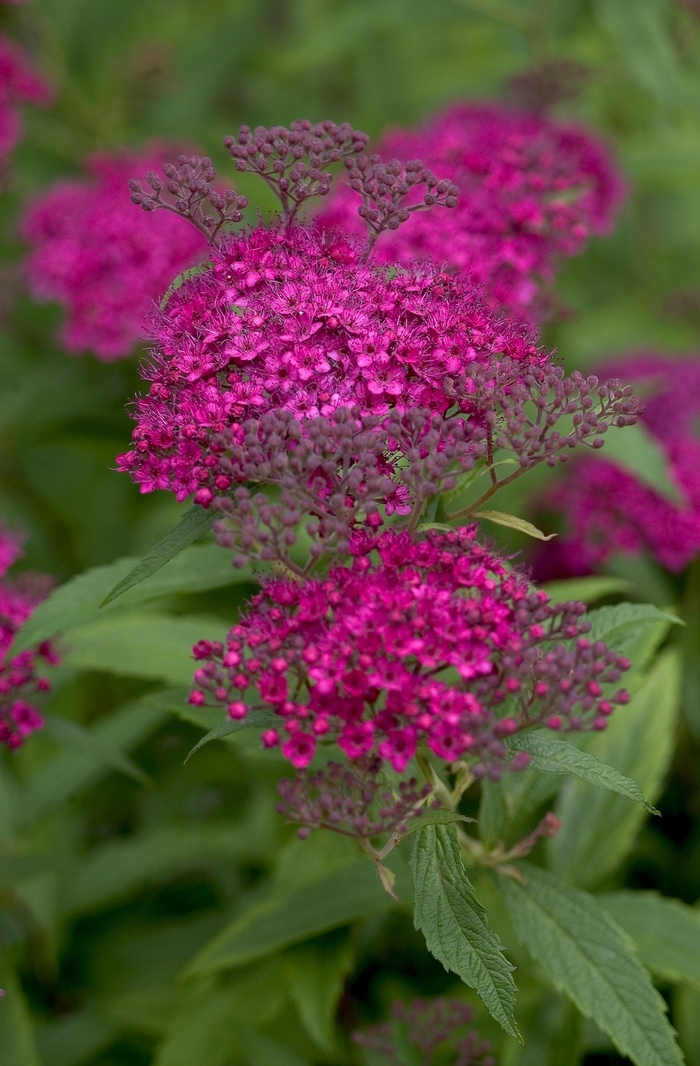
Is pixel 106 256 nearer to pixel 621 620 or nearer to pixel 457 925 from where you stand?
pixel 621 620

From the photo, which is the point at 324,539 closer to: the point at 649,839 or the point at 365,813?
the point at 365,813

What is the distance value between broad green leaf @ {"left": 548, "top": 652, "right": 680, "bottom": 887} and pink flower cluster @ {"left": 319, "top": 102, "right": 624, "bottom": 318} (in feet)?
3.14

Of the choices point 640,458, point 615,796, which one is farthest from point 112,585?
point 640,458

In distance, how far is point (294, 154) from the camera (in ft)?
6.18

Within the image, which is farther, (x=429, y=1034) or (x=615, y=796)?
(x=615, y=796)

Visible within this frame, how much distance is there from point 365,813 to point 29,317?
307 cm

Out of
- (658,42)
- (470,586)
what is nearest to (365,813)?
(470,586)

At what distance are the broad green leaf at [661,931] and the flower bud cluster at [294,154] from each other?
1.46 m

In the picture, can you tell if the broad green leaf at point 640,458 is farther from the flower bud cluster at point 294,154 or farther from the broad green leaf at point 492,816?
the flower bud cluster at point 294,154

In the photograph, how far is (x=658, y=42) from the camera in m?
3.30

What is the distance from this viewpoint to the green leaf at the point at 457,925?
152 centimetres

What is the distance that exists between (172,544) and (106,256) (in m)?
2.00

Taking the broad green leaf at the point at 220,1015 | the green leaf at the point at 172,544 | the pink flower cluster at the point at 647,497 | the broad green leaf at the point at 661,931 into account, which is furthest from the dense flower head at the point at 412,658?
the pink flower cluster at the point at 647,497

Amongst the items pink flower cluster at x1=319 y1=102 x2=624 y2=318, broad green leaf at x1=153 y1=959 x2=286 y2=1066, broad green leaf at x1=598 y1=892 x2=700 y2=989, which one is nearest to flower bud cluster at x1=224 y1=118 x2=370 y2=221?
pink flower cluster at x1=319 y1=102 x2=624 y2=318
